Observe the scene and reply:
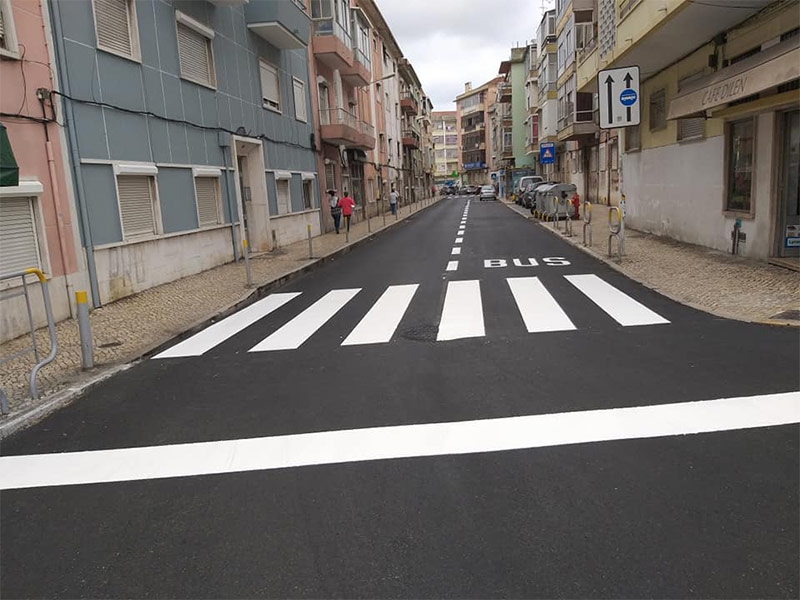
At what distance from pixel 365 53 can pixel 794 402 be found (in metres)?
30.5

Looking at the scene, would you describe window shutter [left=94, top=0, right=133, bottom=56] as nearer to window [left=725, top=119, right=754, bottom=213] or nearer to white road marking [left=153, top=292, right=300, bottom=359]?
white road marking [left=153, top=292, right=300, bottom=359]

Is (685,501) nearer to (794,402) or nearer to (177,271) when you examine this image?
(794,402)

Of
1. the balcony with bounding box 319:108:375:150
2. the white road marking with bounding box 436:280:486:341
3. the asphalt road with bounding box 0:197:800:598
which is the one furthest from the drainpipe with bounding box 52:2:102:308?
the balcony with bounding box 319:108:375:150

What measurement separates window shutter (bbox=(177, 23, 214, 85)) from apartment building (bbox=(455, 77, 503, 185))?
266 feet

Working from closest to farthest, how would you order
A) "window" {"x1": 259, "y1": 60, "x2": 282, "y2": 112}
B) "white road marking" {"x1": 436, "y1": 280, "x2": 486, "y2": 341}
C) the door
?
"white road marking" {"x1": 436, "y1": 280, "x2": 486, "y2": 341} < the door < "window" {"x1": 259, "y1": 60, "x2": 282, "y2": 112}

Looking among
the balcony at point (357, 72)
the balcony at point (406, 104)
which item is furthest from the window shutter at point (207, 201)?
the balcony at point (406, 104)

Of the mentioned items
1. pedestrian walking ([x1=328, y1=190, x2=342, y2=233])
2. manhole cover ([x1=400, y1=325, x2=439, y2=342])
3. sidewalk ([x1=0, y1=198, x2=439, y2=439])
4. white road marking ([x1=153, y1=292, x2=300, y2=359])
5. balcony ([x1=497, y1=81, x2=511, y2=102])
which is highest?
balcony ([x1=497, y1=81, x2=511, y2=102])

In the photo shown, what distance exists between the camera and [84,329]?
6211mm

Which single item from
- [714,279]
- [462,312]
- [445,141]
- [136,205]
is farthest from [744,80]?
[445,141]

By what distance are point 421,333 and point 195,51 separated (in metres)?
10.5

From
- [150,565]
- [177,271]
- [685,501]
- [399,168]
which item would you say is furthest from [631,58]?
[399,168]

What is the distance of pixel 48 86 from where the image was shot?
8.73m

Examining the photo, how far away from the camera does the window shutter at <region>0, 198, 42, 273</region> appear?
7992 millimetres

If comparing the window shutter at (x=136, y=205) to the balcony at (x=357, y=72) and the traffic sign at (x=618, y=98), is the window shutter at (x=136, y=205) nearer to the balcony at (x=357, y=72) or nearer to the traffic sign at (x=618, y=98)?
the traffic sign at (x=618, y=98)
